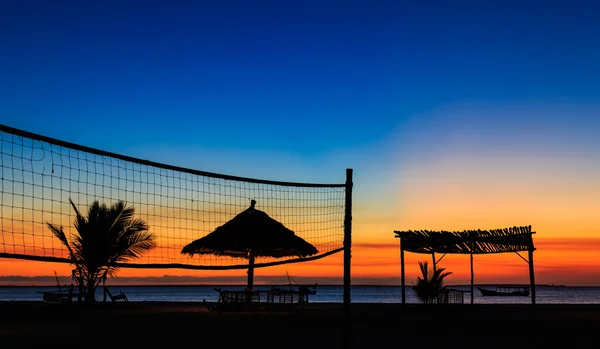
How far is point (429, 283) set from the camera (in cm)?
1983

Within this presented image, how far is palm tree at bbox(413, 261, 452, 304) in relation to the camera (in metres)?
19.7

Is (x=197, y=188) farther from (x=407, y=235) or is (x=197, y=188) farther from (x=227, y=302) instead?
(x=407, y=235)

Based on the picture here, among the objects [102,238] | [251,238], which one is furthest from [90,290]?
[251,238]

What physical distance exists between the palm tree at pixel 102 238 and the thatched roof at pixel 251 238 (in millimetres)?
4872

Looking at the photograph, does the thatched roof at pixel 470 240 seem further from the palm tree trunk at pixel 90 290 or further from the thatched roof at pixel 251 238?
the palm tree trunk at pixel 90 290

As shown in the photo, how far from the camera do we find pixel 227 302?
18.1 m

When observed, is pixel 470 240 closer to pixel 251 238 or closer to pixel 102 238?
pixel 251 238

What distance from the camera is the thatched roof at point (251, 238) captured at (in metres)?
17.4

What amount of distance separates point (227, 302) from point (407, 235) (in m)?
5.90

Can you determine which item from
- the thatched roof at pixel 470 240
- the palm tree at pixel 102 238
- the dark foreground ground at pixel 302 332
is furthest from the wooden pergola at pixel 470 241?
the palm tree at pixel 102 238

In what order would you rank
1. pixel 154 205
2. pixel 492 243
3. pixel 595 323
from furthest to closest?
pixel 492 243 → pixel 595 323 → pixel 154 205

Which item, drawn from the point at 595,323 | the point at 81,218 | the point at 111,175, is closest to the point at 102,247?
the point at 81,218

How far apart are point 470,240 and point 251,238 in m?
6.82

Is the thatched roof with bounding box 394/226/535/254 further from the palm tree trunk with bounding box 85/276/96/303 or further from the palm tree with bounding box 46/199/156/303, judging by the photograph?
the palm tree trunk with bounding box 85/276/96/303
